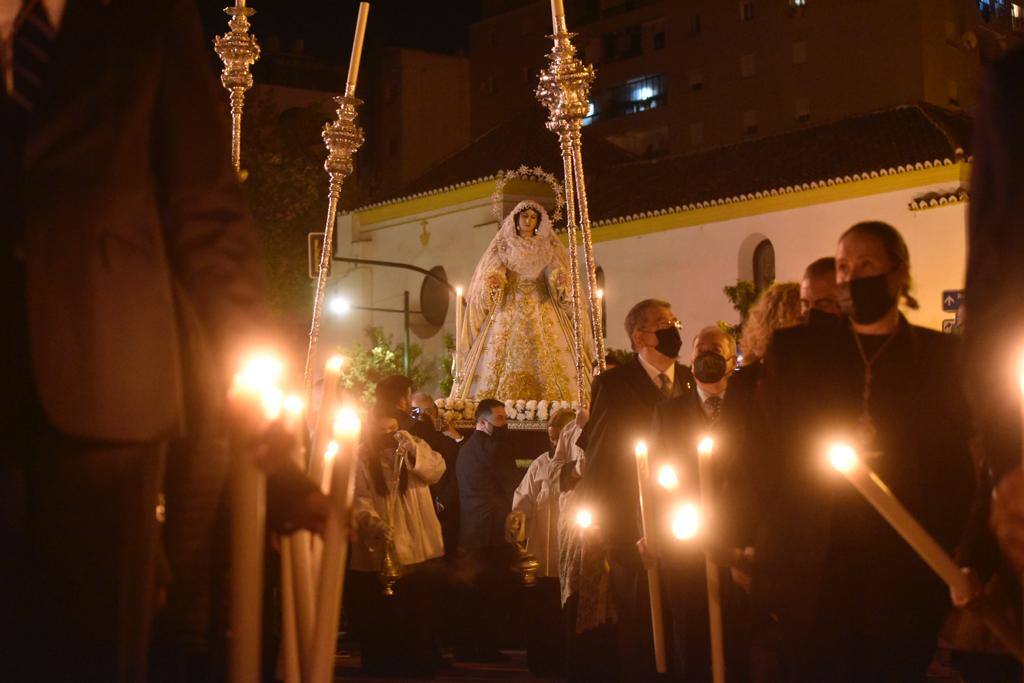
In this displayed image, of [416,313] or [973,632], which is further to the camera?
[416,313]

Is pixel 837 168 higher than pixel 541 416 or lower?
higher

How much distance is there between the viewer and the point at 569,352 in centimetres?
1219

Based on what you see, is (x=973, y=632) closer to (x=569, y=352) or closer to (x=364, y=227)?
(x=569, y=352)

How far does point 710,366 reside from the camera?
20.6 ft

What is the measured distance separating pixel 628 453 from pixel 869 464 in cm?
226

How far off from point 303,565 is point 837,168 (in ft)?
113

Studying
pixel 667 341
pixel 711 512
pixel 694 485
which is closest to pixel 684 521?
pixel 711 512

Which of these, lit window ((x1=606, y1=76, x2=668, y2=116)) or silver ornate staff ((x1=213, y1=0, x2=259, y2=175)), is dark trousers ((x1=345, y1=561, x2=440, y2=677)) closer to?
silver ornate staff ((x1=213, y1=0, x2=259, y2=175))

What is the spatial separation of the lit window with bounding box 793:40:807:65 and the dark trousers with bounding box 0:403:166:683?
5330cm

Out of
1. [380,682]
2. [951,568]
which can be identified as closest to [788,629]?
[951,568]

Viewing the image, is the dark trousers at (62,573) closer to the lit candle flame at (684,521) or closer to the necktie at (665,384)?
the lit candle flame at (684,521)

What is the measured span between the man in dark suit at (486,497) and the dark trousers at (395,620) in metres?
0.65

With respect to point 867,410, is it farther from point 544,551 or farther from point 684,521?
point 544,551

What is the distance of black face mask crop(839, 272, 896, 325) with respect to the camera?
4.33m
